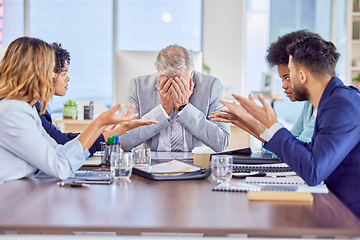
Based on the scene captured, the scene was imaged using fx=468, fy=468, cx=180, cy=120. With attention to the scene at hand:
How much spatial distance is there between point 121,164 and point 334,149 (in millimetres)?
753

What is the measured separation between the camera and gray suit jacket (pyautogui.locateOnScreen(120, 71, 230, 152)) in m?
2.65

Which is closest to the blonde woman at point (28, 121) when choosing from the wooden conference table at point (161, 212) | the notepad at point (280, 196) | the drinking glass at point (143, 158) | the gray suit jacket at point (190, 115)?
the wooden conference table at point (161, 212)

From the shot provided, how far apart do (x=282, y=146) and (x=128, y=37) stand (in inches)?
230

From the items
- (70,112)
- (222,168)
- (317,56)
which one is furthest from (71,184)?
(70,112)

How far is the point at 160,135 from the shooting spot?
9.10ft

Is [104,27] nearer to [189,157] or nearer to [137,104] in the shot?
[137,104]

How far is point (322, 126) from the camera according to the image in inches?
64.6

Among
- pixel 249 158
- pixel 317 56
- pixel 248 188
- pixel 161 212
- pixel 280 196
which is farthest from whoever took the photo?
pixel 249 158

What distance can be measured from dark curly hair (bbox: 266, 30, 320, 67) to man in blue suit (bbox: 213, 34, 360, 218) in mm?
607

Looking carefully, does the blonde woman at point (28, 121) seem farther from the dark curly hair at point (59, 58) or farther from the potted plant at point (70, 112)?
the potted plant at point (70, 112)

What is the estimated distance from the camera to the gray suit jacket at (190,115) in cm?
265

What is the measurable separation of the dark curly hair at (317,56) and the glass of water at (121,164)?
2.46 ft

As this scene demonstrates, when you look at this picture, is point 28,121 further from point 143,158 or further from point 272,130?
point 272,130

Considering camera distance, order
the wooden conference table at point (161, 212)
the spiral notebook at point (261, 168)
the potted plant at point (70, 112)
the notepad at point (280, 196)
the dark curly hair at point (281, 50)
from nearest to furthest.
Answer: the wooden conference table at point (161, 212), the notepad at point (280, 196), the spiral notebook at point (261, 168), the dark curly hair at point (281, 50), the potted plant at point (70, 112)
